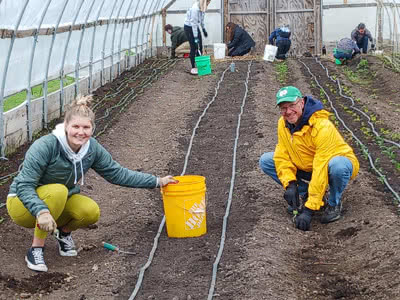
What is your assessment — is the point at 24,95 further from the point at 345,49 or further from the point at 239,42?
the point at 345,49

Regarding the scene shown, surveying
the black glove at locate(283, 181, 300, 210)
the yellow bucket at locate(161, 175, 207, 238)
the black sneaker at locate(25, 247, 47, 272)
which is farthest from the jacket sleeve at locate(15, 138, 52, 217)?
the black glove at locate(283, 181, 300, 210)

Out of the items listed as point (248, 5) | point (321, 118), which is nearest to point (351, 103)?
point (321, 118)

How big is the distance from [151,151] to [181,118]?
180 centimetres

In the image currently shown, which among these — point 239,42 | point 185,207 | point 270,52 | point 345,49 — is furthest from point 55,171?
point 239,42

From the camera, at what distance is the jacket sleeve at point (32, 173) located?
417 centimetres

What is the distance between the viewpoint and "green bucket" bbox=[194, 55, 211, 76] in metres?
14.1

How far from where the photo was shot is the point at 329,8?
1964cm

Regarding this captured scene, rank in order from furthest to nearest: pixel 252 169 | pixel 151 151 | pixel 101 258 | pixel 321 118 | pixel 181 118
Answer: pixel 181 118
pixel 151 151
pixel 252 169
pixel 321 118
pixel 101 258

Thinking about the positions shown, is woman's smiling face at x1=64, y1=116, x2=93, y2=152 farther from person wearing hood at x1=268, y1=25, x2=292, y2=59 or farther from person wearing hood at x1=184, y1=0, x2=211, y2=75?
person wearing hood at x1=268, y1=25, x2=292, y2=59

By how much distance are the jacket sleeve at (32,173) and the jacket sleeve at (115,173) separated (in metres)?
0.46

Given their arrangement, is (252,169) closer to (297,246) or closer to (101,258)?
(297,246)

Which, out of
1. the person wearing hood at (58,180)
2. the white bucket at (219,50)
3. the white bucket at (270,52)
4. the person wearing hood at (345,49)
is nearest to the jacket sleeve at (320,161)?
the person wearing hood at (58,180)

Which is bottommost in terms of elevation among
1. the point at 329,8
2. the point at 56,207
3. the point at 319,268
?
the point at 319,268

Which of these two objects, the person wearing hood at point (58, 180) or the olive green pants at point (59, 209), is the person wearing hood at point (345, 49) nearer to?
the person wearing hood at point (58, 180)
